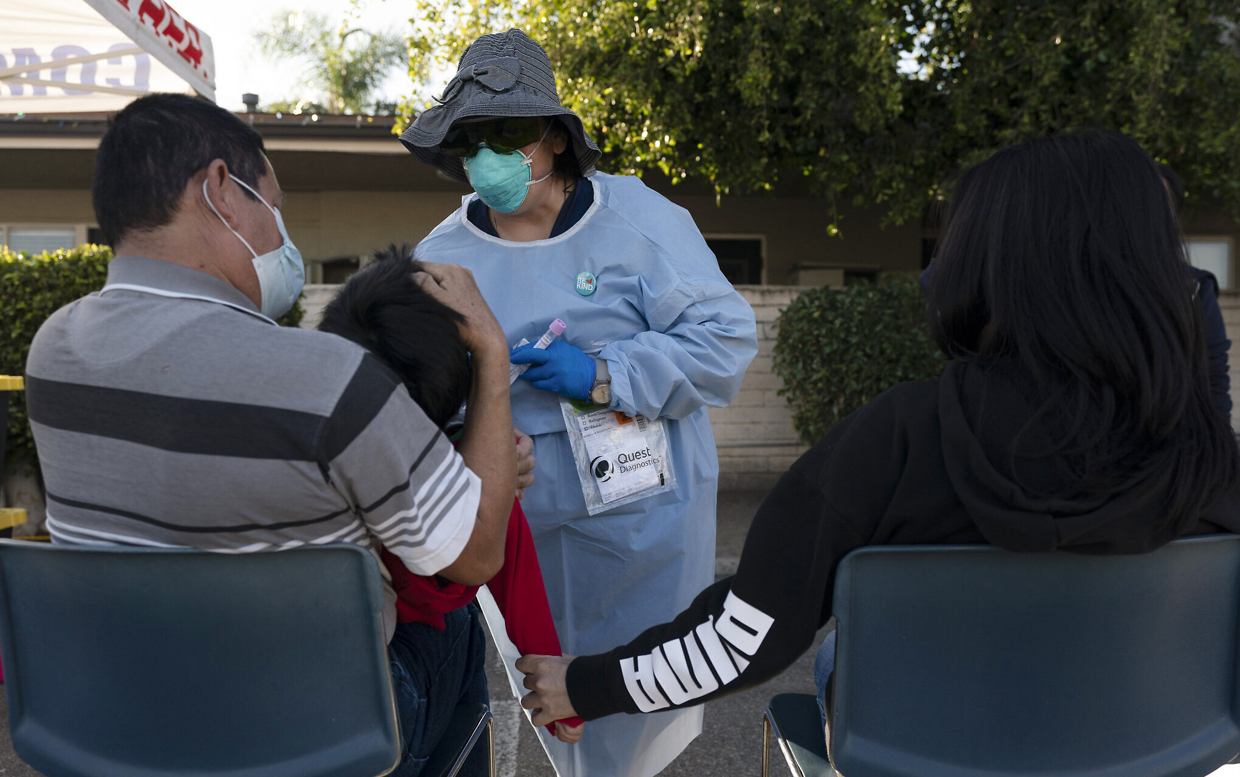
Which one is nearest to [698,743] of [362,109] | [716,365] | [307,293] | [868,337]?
[716,365]

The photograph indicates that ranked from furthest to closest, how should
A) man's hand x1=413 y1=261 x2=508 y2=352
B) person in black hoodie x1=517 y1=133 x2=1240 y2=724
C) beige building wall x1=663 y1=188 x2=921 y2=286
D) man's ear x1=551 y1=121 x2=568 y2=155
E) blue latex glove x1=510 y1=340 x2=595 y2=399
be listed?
beige building wall x1=663 y1=188 x2=921 y2=286 → man's ear x1=551 y1=121 x2=568 y2=155 → blue latex glove x1=510 y1=340 x2=595 y2=399 → man's hand x1=413 y1=261 x2=508 y2=352 → person in black hoodie x1=517 y1=133 x2=1240 y2=724

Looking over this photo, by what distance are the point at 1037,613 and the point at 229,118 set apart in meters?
1.27

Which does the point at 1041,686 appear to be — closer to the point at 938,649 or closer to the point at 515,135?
the point at 938,649

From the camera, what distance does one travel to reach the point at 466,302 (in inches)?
57.4

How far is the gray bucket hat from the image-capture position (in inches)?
78.2

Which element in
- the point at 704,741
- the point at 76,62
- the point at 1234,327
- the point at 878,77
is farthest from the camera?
the point at 1234,327

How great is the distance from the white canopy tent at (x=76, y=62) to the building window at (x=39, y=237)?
225 inches

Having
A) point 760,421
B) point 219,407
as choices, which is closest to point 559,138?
point 219,407

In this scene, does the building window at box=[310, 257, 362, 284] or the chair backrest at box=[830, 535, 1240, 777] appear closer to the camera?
the chair backrest at box=[830, 535, 1240, 777]

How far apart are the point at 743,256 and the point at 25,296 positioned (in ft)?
22.1

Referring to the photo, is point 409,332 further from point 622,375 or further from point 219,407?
A: point 622,375

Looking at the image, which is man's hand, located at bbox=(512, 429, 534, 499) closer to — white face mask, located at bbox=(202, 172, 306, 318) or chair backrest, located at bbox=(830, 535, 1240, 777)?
white face mask, located at bbox=(202, 172, 306, 318)

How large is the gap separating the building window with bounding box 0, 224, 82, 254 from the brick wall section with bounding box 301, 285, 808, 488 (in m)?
4.51

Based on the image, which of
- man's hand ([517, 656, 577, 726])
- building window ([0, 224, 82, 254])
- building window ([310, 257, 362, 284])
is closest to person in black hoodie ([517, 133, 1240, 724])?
man's hand ([517, 656, 577, 726])
